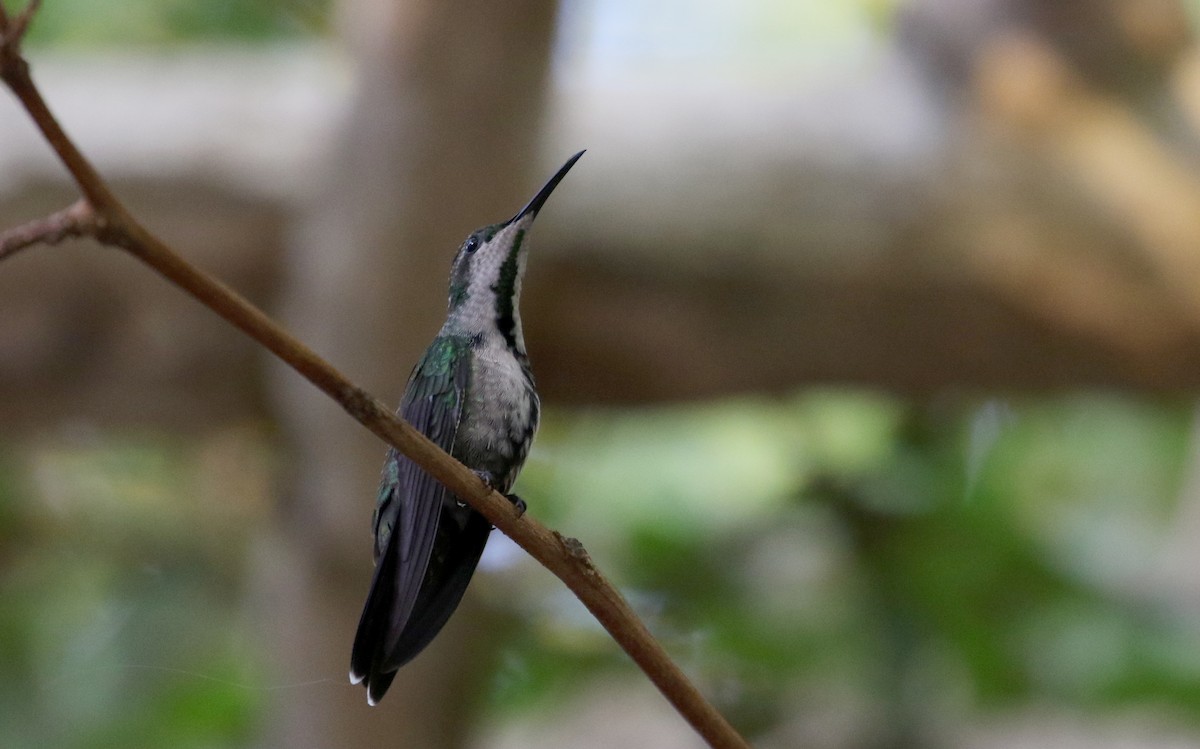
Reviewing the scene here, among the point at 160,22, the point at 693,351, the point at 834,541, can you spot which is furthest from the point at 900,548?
the point at 160,22

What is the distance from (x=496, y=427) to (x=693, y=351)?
234cm

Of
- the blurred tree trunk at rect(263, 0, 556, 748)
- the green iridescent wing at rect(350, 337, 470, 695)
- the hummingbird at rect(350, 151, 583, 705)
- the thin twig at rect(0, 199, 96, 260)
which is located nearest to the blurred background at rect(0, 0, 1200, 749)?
the blurred tree trunk at rect(263, 0, 556, 748)

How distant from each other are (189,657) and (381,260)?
965 millimetres

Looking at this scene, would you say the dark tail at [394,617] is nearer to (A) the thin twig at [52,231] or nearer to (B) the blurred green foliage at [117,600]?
(A) the thin twig at [52,231]

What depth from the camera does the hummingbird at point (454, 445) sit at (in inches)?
31.9

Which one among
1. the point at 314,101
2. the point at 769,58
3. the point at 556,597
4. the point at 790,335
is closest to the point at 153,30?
the point at 314,101

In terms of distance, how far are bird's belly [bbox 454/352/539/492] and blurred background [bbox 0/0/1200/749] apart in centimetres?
113

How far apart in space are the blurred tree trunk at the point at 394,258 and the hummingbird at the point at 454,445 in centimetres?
73

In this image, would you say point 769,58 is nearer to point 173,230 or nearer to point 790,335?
point 790,335

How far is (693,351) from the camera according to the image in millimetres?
3391

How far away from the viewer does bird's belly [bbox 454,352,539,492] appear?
1068 mm

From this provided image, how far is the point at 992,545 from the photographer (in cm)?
410

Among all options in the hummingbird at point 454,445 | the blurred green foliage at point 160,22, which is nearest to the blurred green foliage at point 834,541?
the blurred green foliage at point 160,22

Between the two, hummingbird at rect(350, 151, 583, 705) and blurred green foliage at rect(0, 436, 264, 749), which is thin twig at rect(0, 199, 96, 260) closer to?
hummingbird at rect(350, 151, 583, 705)
